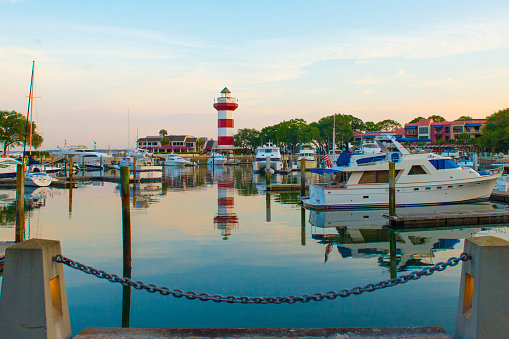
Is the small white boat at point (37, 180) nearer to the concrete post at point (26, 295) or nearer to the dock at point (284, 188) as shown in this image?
the dock at point (284, 188)

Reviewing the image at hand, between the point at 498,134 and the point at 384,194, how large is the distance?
51.6 metres

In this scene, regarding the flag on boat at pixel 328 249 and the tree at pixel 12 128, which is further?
the tree at pixel 12 128

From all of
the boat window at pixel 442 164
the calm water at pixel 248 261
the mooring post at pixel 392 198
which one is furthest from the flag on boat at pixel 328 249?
the boat window at pixel 442 164

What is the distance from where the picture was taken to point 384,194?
23.2 meters

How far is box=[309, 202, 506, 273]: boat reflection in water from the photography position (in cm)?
1400

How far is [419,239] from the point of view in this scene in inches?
648

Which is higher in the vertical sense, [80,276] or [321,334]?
[321,334]

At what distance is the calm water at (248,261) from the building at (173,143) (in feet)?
335

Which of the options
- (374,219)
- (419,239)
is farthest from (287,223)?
(419,239)

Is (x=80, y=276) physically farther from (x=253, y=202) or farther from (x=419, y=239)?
(x=253, y=202)

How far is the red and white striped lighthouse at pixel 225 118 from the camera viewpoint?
92.9 meters

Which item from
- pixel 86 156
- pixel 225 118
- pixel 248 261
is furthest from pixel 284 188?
pixel 225 118

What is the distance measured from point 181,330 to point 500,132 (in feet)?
232

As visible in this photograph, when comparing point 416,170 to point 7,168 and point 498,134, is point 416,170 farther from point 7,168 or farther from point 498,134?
point 498,134
